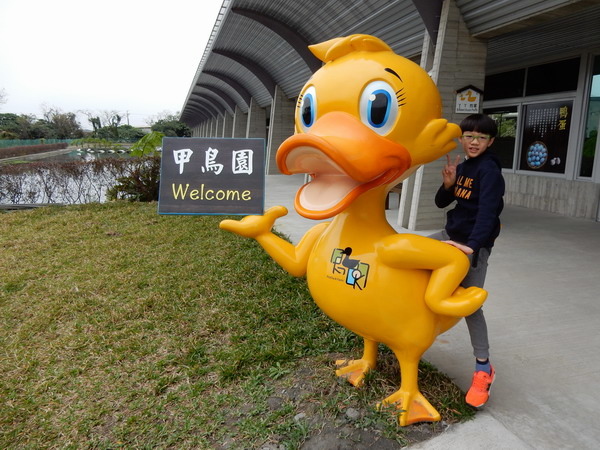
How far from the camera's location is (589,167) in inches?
317

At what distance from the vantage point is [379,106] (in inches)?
77.9

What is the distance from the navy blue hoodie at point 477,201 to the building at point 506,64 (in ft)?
12.9

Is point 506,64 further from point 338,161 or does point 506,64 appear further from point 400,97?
point 338,161

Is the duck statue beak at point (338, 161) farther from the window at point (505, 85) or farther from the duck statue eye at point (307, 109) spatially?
the window at point (505, 85)

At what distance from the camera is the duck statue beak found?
1851 millimetres

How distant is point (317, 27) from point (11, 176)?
24.5 ft

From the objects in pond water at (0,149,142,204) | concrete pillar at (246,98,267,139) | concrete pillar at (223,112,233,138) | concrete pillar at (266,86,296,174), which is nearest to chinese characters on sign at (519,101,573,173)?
pond water at (0,149,142,204)

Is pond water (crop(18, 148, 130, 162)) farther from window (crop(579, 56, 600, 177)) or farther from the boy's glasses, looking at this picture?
the boy's glasses

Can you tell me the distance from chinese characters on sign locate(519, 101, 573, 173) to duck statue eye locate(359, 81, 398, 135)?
26.4 ft

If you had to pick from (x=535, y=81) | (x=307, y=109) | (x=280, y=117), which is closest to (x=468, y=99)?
(x=535, y=81)

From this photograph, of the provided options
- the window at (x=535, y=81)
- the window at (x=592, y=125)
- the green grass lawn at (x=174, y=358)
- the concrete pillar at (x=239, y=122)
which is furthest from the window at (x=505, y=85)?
the concrete pillar at (x=239, y=122)

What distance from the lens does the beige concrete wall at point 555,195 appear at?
7863mm

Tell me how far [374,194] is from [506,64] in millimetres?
9195

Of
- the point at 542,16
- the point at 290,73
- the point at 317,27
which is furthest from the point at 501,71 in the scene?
the point at 290,73
